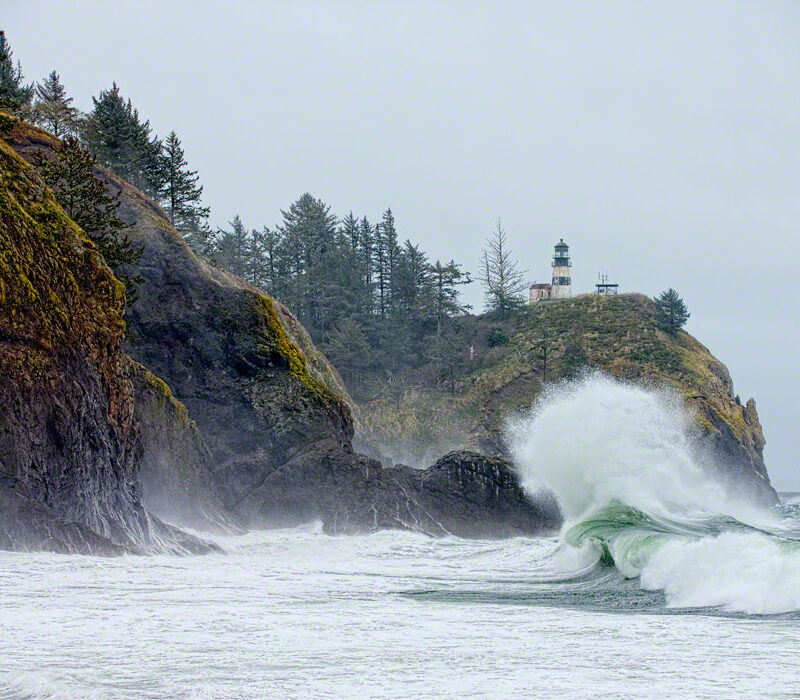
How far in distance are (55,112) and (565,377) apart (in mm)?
37526

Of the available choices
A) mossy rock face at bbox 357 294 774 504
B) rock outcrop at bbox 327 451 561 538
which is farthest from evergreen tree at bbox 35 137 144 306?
mossy rock face at bbox 357 294 774 504

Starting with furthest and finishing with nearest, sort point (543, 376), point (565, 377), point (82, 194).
A: point (543, 376), point (565, 377), point (82, 194)

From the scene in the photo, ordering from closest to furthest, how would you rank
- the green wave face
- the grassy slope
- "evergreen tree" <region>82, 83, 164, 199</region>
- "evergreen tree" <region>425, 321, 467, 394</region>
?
the green wave face < "evergreen tree" <region>82, 83, 164, 199</region> < the grassy slope < "evergreen tree" <region>425, 321, 467, 394</region>

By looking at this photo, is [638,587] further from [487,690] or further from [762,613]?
[487,690]

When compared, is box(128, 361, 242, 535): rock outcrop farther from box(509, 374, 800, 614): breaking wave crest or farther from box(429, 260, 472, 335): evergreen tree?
box(429, 260, 472, 335): evergreen tree

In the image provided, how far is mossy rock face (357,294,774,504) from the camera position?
65688 mm

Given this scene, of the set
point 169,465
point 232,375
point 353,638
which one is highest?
point 232,375

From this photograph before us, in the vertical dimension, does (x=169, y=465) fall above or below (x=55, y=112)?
below

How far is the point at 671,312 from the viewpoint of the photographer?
77875 mm

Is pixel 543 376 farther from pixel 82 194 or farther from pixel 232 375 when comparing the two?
pixel 82 194

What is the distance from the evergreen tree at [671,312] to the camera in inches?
3024

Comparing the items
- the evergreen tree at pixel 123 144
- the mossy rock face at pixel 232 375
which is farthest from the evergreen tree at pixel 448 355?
the mossy rock face at pixel 232 375

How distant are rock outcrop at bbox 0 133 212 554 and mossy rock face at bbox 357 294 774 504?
3965cm

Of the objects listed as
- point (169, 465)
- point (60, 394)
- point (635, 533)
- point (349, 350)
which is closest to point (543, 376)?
point (349, 350)
